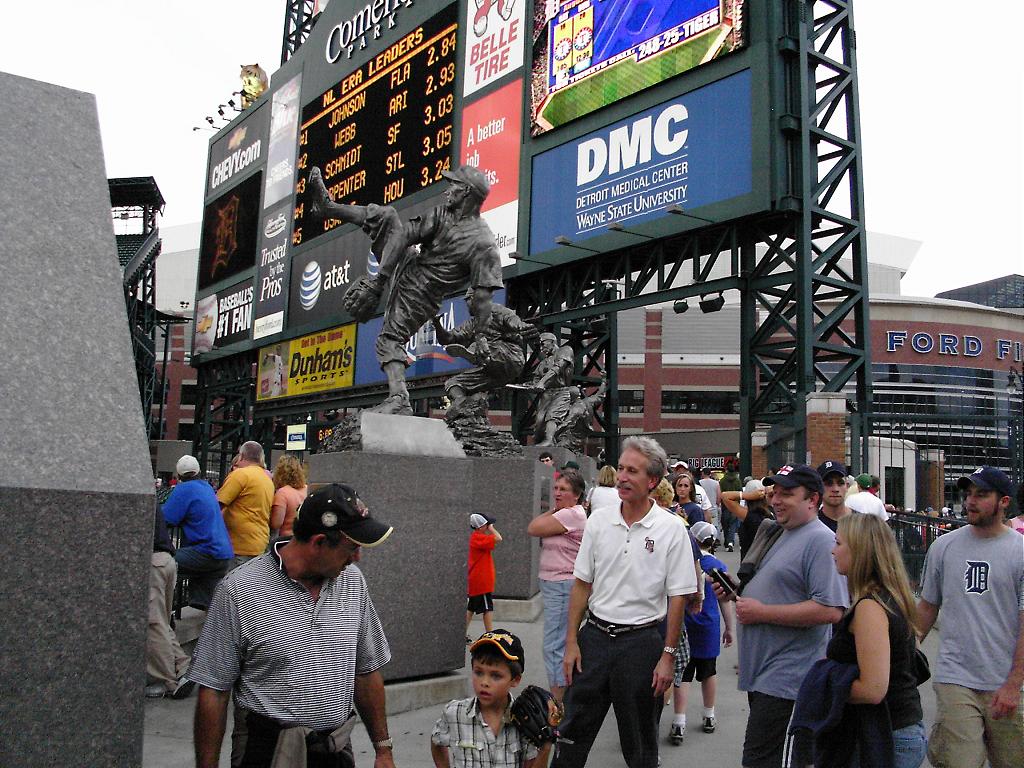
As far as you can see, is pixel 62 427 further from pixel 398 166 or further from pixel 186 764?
pixel 398 166

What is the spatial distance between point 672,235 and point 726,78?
2786mm

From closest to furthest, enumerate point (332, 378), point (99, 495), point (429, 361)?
point (99, 495) → point (429, 361) → point (332, 378)

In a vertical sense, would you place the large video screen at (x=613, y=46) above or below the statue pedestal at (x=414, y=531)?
above

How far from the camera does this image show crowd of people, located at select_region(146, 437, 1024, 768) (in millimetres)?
2680

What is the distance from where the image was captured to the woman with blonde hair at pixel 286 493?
24.2ft

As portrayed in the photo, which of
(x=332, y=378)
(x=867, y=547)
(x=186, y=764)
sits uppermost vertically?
(x=332, y=378)

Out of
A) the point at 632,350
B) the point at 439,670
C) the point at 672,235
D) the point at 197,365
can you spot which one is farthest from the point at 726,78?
the point at 632,350

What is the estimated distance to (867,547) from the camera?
342cm

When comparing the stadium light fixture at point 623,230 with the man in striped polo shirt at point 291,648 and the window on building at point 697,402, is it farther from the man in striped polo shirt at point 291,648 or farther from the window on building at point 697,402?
the window on building at point 697,402

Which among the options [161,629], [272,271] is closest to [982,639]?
[161,629]

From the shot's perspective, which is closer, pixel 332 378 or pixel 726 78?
pixel 726 78

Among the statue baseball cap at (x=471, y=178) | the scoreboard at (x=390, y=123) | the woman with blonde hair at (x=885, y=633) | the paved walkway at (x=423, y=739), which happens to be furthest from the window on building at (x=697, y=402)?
the woman with blonde hair at (x=885, y=633)

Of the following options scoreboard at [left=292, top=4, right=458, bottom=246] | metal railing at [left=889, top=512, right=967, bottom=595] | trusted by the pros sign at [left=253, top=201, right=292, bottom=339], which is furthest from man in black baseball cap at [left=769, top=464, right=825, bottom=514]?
trusted by the pros sign at [left=253, top=201, right=292, bottom=339]

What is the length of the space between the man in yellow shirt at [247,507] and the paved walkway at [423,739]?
1.27m
